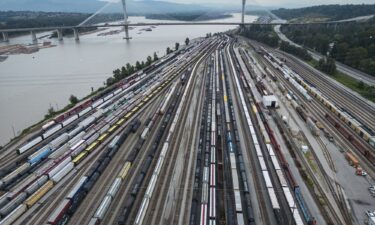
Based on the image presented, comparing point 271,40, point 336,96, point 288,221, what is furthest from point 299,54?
point 288,221

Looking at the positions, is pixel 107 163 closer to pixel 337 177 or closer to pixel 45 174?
pixel 45 174

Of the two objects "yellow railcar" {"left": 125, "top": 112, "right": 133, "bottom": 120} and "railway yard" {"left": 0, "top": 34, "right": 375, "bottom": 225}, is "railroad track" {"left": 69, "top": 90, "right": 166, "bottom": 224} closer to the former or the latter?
"railway yard" {"left": 0, "top": 34, "right": 375, "bottom": 225}

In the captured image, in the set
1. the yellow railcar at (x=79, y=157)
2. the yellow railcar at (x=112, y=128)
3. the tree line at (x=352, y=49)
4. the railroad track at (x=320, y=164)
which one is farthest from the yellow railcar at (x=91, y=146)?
the tree line at (x=352, y=49)

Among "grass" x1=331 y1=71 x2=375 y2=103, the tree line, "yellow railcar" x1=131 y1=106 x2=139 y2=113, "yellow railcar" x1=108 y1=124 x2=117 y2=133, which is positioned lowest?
"yellow railcar" x1=108 y1=124 x2=117 y2=133

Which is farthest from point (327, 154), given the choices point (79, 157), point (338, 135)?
point (79, 157)


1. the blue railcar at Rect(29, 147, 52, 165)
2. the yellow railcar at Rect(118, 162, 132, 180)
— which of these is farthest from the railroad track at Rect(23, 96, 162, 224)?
the blue railcar at Rect(29, 147, 52, 165)

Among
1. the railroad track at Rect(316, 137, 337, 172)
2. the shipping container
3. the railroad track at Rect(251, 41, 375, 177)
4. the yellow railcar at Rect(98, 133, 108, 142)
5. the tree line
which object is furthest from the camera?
the tree line

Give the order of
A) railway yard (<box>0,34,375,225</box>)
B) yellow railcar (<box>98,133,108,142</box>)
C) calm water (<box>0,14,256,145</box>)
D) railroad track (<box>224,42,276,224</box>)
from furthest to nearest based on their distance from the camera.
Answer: calm water (<box>0,14,256,145</box>), yellow railcar (<box>98,133,108,142</box>), railway yard (<box>0,34,375,225</box>), railroad track (<box>224,42,276,224</box>)

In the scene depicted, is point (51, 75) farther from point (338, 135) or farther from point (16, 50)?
point (338, 135)
